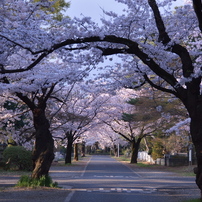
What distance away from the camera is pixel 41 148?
1588 centimetres

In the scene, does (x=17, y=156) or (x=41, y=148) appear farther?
(x=17, y=156)

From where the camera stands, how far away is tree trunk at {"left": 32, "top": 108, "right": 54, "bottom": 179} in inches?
620

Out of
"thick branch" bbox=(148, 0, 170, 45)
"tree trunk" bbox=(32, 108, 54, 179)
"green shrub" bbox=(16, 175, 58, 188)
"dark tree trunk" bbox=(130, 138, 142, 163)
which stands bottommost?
"green shrub" bbox=(16, 175, 58, 188)

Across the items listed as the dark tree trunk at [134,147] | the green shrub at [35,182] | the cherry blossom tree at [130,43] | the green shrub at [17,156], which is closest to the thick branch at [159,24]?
the cherry blossom tree at [130,43]

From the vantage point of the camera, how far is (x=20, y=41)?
10.7 m

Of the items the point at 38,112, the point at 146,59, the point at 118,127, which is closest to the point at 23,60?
the point at 38,112

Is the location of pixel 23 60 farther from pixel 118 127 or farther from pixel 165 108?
pixel 118 127

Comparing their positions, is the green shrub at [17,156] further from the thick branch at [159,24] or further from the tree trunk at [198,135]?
the tree trunk at [198,135]

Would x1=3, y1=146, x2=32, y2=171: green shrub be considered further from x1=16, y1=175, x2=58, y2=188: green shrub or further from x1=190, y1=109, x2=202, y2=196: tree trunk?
x1=190, y1=109, x2=202, y2=196: tree trunk

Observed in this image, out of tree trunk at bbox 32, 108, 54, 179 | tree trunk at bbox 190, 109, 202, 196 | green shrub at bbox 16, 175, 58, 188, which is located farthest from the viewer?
tree trunk at bbox 32, 108, 54, 179

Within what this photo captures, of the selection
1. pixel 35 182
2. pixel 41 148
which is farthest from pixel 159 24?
pixel 35 182

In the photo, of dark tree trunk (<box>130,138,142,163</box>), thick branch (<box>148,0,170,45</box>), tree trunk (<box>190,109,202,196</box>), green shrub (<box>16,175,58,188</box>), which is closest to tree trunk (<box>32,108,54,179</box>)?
green shrub (<box>16,175,58,188</box>)

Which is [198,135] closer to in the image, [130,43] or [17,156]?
[130,43]

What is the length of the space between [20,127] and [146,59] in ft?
73.7
